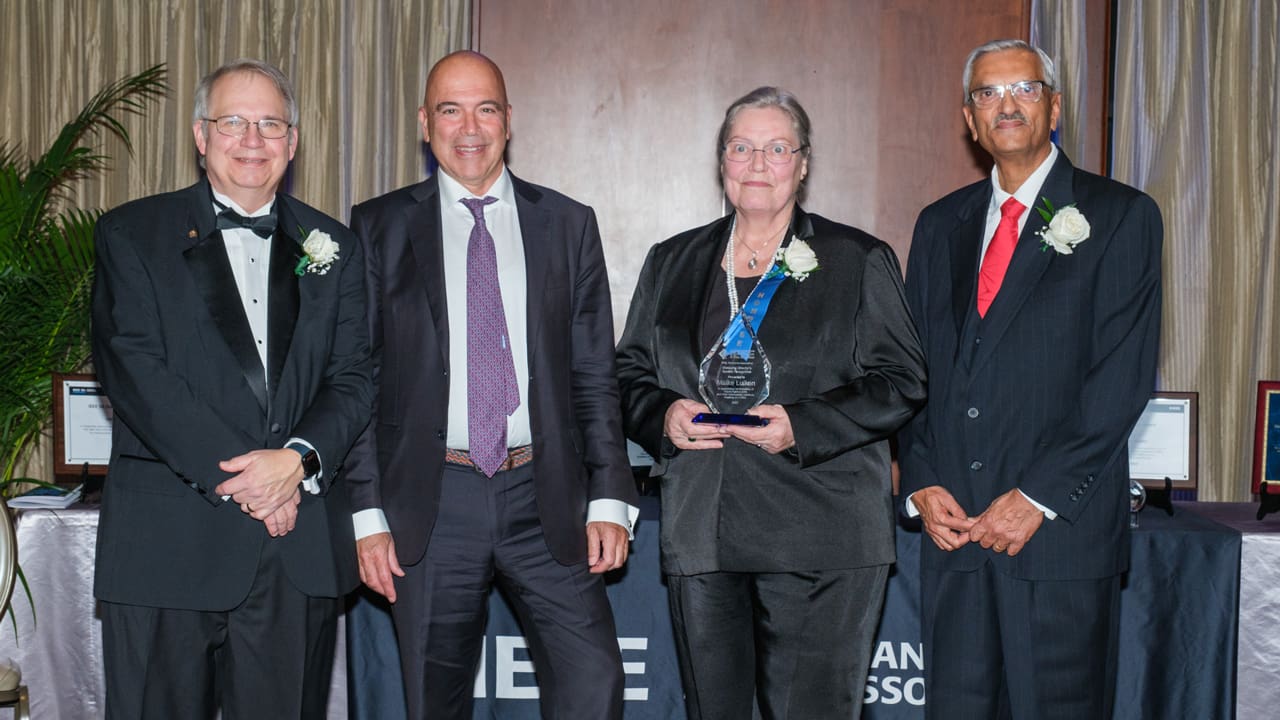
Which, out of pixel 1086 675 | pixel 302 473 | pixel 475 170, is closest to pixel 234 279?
pixel 302 473

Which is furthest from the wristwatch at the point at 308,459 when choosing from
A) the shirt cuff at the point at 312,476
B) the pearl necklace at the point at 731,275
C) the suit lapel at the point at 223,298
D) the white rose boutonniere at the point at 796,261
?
the white rose boutonniere at the point at 796,261

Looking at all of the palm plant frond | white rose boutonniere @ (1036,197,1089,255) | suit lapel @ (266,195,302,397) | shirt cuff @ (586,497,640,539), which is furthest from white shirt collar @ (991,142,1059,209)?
the palm plant frond

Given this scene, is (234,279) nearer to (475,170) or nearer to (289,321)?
(289,321)

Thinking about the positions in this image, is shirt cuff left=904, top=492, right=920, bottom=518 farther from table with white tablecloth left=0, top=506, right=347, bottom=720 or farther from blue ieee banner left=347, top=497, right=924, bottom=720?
table with white tablecloth left=0, top=506, right=347, bottom=720

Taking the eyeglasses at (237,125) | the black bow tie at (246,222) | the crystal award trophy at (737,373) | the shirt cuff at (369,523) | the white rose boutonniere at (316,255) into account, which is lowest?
the shirt cuff at (369,523)

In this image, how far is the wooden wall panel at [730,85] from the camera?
4391 millimetres

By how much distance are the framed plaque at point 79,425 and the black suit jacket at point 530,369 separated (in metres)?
1.51

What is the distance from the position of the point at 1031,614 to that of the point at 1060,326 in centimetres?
66

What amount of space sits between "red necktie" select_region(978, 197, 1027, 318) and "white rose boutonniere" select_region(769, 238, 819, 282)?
405 mm

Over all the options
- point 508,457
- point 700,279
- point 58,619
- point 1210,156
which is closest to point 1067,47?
point 1210,156

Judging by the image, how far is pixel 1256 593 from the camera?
3.24m

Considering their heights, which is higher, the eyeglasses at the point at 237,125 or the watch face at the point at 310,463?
the eyeglasses at the point at 237,125

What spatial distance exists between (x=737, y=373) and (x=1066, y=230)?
80 centimetres

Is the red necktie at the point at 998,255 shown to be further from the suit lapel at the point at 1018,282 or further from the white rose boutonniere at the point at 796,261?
the white rose boutonniere at the point at 796,261
